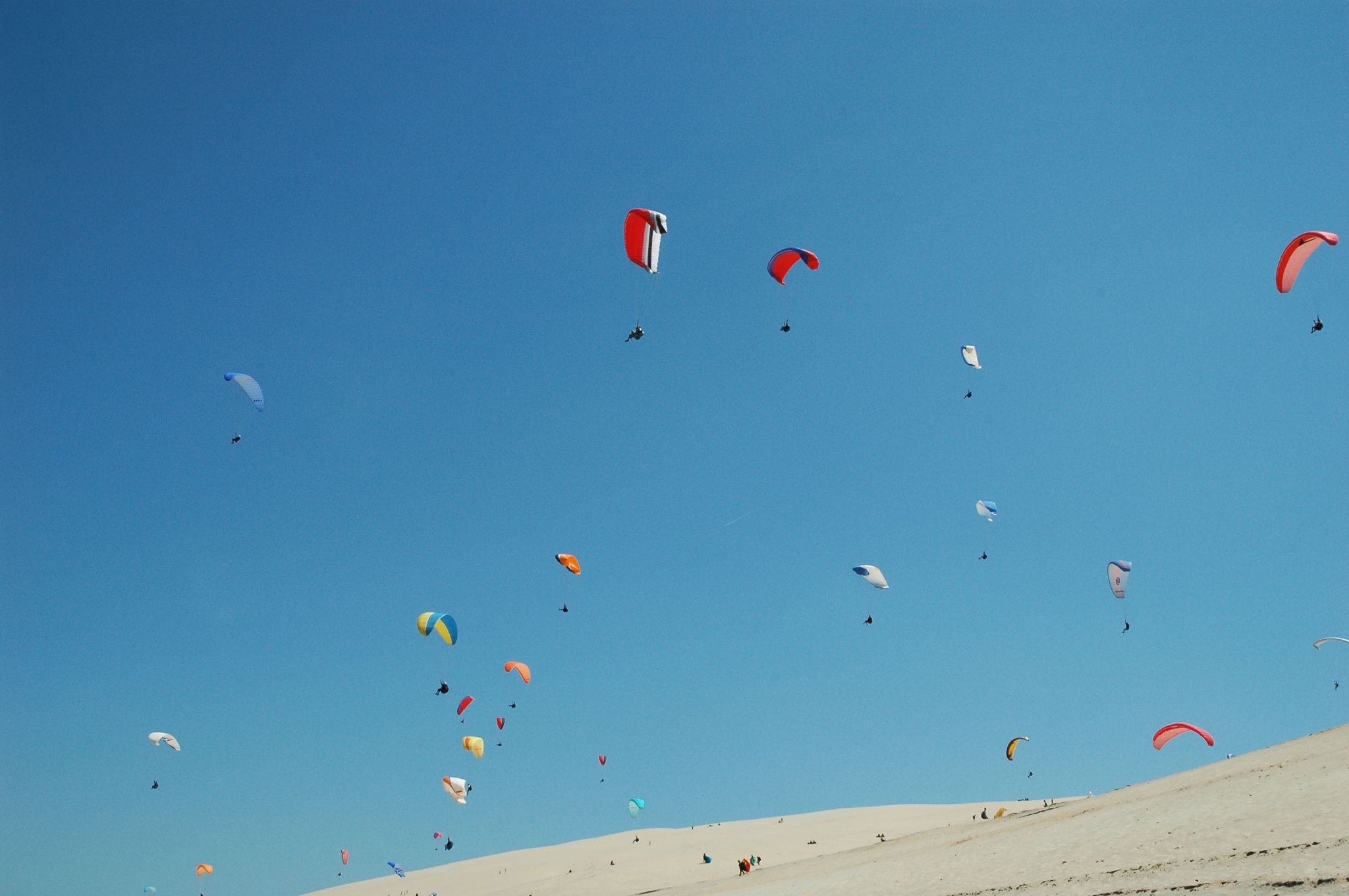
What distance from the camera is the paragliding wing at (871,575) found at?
3014 centimetres

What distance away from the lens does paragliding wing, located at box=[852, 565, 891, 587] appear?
30141 mm

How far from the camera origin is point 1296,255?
20672 mm

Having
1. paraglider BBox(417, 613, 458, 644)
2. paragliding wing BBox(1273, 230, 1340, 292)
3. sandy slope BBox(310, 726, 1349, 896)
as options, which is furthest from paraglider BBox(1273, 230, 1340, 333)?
paraglider BBox(417, 613, 458, 644)

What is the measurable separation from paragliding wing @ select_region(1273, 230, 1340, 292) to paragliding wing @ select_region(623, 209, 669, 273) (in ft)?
48.3

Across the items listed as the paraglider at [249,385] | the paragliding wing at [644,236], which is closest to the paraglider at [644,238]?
the paragliding wing at [644,236]

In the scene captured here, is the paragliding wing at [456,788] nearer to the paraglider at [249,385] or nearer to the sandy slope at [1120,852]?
the sandy slope at [1120,852]

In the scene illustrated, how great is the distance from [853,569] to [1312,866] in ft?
66.6

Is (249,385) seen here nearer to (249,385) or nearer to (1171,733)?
(249,385)

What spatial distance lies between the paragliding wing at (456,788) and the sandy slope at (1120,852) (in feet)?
15.6

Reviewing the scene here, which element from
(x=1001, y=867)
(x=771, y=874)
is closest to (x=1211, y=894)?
(x=1001, y=867)

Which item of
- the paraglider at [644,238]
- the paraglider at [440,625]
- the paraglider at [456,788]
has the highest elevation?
the paraglider at [644,238]

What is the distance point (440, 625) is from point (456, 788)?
6250mm

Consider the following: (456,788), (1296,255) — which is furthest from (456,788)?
(1296,255)

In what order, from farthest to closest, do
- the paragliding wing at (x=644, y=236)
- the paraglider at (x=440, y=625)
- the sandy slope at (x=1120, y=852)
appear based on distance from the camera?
the paraglider at (x=440, y=625) → the paragliding wing at (x=644, y=236) → the sandy slope at (x=1120, y=852)
